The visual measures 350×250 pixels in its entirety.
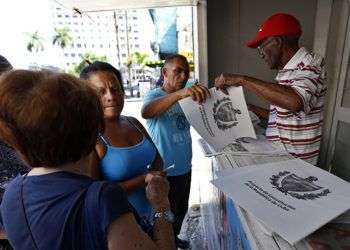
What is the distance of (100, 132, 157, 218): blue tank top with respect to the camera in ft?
3.94

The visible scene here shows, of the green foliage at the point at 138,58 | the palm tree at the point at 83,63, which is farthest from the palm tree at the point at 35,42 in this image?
the green foliage at the point at 138,58

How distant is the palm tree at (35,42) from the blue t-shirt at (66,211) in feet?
142

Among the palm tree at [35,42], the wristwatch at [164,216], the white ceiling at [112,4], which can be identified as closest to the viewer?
the wristwatch at [164,216]

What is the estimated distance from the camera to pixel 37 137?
2.11 ft

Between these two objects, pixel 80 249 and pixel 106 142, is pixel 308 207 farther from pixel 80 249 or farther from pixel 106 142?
pixel 106 142

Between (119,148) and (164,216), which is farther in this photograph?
(119,148)

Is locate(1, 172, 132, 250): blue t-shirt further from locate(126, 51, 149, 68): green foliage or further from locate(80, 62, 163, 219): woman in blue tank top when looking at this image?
locate(126, 51, 149, 68): green foliage

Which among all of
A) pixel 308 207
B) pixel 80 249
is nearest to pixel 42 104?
pixel 80 249

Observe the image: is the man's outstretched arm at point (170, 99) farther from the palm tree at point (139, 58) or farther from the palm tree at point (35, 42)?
the palm tree at point (35, 42)

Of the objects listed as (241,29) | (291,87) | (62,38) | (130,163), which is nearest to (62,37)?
(62,38)

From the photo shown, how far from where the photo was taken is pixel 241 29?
2.63 metres

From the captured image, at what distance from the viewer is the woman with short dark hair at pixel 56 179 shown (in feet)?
2.08

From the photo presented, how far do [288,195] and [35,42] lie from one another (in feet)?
145

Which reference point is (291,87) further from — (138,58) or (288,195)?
(138,58)
